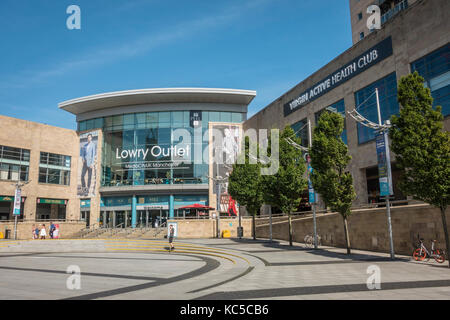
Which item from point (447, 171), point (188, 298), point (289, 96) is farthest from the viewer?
point (289, 96)

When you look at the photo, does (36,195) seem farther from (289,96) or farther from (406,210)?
(406,210)

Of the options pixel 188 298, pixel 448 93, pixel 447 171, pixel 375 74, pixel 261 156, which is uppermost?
pixel 375 74

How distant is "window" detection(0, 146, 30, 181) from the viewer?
48562mm

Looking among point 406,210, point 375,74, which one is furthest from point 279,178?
point 375,74

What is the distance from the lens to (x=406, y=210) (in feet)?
59.6

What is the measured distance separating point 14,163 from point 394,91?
51.8m

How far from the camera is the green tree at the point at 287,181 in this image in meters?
25.0

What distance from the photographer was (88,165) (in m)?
57.9

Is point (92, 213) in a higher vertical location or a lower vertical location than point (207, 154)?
lower

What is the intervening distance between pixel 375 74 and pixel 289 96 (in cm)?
1403

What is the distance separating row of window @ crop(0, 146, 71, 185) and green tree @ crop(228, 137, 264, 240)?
36252 millimetres

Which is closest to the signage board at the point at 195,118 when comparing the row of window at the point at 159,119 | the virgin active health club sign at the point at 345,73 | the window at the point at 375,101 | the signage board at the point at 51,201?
the row of window at the point at 159,119

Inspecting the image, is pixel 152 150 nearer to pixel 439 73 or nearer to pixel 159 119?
pixel 159 119

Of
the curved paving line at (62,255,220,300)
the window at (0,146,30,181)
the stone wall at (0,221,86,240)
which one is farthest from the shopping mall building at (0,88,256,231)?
the curved paving line at (62,255,220,300)
